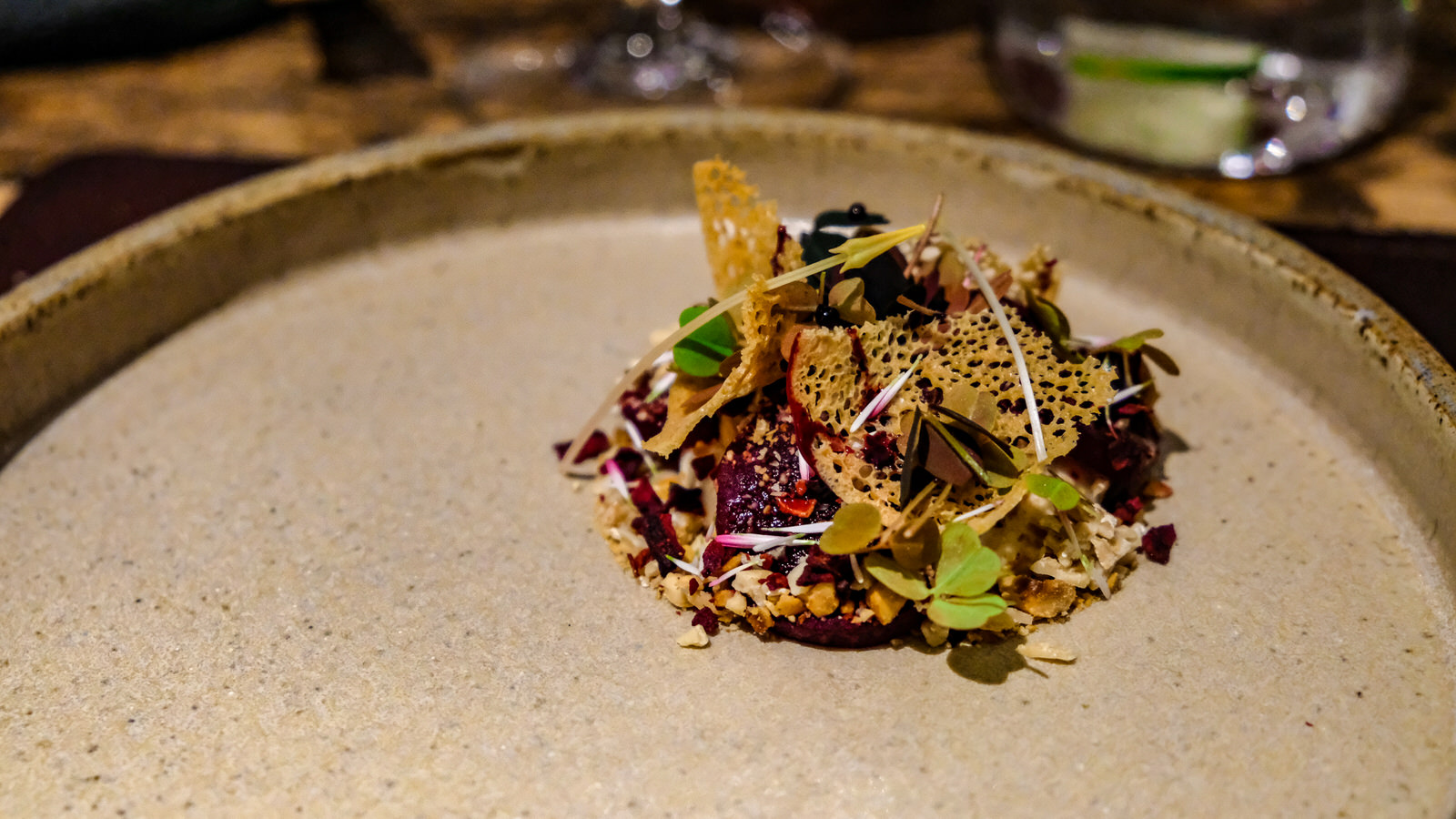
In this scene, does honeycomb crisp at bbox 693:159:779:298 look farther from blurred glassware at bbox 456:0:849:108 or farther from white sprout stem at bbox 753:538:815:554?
blurred glassware at bbox 456:0:849:108

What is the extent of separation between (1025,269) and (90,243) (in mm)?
1469

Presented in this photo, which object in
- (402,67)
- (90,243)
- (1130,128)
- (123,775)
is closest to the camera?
(123,775)

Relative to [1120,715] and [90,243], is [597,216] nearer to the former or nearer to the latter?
[90,243]

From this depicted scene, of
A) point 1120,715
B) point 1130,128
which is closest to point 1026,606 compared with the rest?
point 1120,715

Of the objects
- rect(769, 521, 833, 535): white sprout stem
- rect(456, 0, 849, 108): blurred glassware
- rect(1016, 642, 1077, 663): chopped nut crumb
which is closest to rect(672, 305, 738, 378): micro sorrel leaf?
rect(769, 521, 833, 535): white sprout stem

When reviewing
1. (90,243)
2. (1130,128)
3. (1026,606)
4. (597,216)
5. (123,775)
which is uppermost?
(90,243)

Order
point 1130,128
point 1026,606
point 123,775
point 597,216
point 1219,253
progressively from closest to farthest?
point 123,775
point 1026,606
point 1219,253
point 597,216
point 1130,128

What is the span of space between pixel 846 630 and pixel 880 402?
9.7 inches

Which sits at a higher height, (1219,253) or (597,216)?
(597,216)

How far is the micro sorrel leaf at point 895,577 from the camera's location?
3.26 feet

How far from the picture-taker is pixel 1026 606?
1065mm

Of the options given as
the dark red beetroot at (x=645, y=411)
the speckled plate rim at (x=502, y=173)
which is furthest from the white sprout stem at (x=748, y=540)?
the speckled plate rim at (x=502, y=173)

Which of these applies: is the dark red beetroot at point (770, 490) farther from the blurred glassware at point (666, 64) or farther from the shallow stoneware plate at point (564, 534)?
the blurred glassware at point (666, 64)

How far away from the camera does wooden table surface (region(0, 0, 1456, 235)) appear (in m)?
2.05
